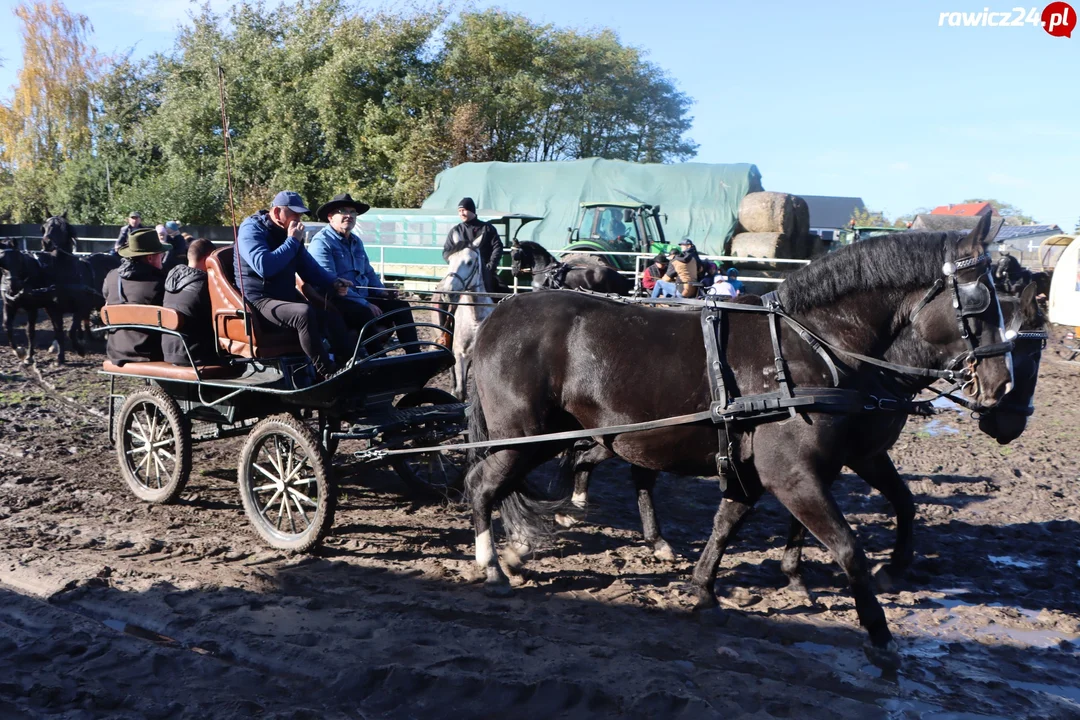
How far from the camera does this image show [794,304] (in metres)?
4.43

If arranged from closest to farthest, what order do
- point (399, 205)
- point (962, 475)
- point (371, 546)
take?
point (371, 546) < point (962, 475) < point (399, 205)

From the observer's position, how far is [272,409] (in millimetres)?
6164

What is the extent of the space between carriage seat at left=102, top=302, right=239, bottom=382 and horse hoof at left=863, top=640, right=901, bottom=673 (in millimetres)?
4267

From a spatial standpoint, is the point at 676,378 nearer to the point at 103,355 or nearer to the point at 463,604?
the point at 463,604

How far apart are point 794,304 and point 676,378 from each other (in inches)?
27.3

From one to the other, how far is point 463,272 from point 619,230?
29.1 feet

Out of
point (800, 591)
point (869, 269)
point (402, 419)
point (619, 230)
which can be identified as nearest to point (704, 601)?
point (800, 591)

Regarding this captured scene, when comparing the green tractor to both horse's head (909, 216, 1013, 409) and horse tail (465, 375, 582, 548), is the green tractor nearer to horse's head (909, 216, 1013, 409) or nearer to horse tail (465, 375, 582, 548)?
horse tail (465, 375, 582, 548)

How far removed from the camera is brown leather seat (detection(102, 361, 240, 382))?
19.4 feet

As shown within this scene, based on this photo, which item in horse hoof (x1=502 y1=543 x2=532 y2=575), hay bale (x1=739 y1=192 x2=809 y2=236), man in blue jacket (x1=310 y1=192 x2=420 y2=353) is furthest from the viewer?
hay bale (x1=739 y1=192 x2=809 y2=236)

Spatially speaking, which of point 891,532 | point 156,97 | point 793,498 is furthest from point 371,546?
point 156,97

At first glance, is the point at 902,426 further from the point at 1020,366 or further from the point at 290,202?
the point at 290,202

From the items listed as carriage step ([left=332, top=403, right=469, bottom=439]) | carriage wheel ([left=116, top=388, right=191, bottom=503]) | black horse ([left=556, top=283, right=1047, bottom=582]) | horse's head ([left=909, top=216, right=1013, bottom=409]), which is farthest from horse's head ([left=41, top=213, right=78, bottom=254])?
horse's head ([left=909, top=216, right=1013, bottom=409])

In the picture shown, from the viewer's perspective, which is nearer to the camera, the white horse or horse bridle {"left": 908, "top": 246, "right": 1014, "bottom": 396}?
horse bridle {"left": 908, "top": 246, "right": 1014, "bottom": 396}
